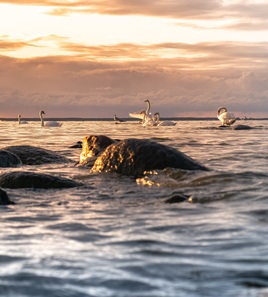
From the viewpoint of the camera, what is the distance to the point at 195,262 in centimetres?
550

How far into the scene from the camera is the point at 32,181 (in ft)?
38.6

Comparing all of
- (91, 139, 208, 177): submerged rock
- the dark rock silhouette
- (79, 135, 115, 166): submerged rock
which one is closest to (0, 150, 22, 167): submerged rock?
(79, 135, 115, 166): submerged rock

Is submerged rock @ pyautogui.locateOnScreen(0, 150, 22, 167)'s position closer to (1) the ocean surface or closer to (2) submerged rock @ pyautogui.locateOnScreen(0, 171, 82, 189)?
(2) submerged rock @ pyautogui.locateOnScreen(0, 171, 82, 189)

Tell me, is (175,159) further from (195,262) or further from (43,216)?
(195,262)

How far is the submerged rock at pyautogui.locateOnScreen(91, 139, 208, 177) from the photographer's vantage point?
13461 mm

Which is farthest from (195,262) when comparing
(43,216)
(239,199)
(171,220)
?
(239,199)

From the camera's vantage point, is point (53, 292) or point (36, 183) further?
point (36, 183)

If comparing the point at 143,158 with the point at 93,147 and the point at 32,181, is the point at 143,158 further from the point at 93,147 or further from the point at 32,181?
the point at 93,147

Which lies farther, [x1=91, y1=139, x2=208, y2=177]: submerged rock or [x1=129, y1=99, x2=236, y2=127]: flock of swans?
[x1=129, y1=99, x2=236, y2=127]: flock of swans

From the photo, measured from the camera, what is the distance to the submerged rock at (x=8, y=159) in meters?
16.8

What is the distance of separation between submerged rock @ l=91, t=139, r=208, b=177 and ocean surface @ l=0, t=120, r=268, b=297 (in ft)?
5.77

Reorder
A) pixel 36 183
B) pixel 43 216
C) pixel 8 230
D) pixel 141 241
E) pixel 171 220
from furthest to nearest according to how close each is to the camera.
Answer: pixel 36 183 < pixel 43 216 < pixel 171 220 < pixel 8 230 < pixel 141 241

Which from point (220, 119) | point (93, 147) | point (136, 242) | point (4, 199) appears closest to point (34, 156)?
point (93, 147)

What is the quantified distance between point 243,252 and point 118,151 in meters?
8.22
